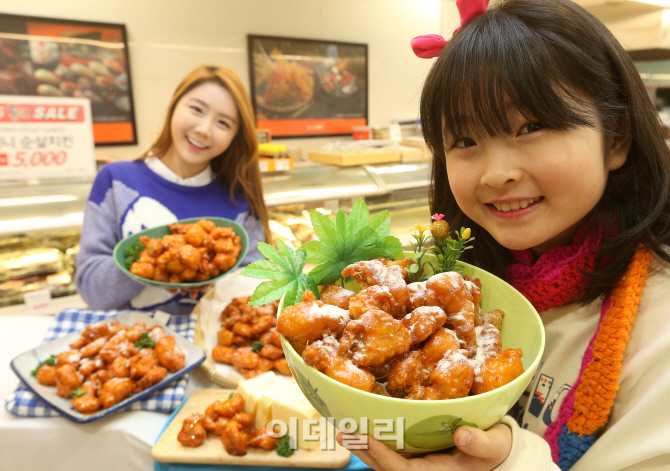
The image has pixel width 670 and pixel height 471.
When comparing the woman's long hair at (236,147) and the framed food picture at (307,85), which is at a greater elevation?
the framed food picture at (307,85)

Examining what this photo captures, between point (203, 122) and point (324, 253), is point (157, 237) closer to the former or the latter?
point (203, 122)

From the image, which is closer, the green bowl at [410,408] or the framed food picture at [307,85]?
the green bowl at [410,408]

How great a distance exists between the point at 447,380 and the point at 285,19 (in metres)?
4.61

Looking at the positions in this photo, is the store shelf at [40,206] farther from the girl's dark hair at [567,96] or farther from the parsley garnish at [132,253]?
the girl's dark hair at [567,96]

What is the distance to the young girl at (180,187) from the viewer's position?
7.59 ft

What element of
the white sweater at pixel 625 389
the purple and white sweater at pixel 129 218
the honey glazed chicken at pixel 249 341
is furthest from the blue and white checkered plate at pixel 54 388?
the white sweater at pixel 625 389

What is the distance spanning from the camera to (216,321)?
2.09 metres

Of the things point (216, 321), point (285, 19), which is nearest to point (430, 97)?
point (216, 321)

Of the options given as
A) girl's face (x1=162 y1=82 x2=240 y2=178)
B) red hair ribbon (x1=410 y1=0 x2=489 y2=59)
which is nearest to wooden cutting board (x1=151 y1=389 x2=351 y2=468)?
red hair ribbon (x1=410 y1=0 x2=489 y2=59)

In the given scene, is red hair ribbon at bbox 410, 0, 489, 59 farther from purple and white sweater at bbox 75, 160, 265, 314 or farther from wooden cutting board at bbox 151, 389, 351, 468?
purple and white sweater at bbox 75, 160, 265, 314

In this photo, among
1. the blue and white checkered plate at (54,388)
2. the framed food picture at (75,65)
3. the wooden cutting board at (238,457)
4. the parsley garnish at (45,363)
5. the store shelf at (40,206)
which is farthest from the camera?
the framed food picture at (75,65)

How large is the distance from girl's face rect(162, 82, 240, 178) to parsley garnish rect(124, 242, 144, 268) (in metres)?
0.69

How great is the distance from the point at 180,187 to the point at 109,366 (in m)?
1.22

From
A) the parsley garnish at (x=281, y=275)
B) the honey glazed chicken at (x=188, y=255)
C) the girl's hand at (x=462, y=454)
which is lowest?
the girl's hand at (x=462, y=454)
